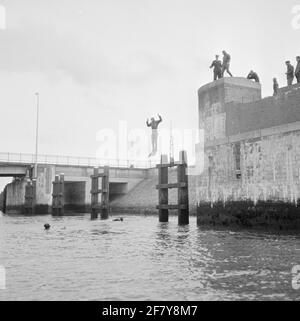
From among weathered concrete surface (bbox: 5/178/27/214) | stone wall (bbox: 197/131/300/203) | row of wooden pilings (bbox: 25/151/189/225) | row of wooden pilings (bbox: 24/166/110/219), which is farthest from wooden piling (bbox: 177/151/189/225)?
weathered concrete surface (bbox: 5/178/27/214)

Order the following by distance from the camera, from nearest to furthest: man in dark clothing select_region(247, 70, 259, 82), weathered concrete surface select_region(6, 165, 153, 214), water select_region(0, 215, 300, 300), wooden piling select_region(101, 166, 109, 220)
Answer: water select_region(0, 215, 300, 300) → man in dark clothing select_region(247, 70, 259, 82) → wooden piling select_region(101, 166, 109, 220) → weathered concrete surface select_region(6, 165, 153, 214)

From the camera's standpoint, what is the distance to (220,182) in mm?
18328

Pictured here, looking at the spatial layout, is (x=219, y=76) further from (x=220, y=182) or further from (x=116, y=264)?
(x=116, y=264)

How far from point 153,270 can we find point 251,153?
10218 millimetres

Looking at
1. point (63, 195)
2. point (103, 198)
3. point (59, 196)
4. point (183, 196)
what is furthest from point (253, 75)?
point (59, 196)

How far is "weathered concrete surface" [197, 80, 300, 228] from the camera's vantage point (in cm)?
1520

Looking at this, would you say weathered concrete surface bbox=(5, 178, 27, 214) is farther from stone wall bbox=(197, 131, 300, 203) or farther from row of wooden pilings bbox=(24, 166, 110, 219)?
stone wall bbox=(197, 131, 300, 203)

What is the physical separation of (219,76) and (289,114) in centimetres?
519

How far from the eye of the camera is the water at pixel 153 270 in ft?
19.8

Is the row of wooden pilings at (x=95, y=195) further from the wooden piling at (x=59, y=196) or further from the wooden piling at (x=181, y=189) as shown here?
the wooden piling at (x=181, y=189)

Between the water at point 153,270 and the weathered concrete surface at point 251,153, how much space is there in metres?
3.65

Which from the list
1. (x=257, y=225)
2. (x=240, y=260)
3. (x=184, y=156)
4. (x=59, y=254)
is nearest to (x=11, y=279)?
(x=59, y=254)

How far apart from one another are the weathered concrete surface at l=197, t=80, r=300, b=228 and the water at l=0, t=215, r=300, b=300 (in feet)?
12.0

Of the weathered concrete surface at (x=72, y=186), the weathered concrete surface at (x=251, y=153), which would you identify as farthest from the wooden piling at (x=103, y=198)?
the weathered concrete surface at (x=251, y=153)
